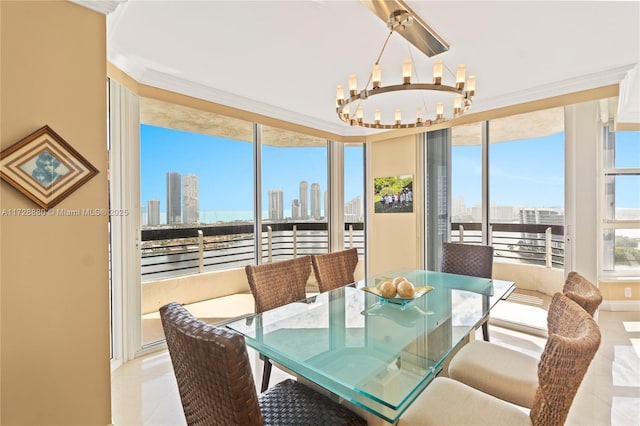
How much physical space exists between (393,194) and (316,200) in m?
1.19

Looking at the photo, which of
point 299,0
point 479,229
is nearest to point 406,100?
point 479,229

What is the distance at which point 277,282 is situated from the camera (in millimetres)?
2256

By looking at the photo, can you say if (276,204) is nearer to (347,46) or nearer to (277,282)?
(277,282)

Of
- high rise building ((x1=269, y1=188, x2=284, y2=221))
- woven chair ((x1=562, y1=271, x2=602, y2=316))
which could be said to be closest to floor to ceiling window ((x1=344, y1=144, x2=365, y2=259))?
high rise building ((x1=269, y1=188, x2=284, y2=221))

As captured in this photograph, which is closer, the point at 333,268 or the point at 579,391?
the point at 579,391

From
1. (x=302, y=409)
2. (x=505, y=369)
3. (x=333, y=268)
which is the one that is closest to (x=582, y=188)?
(x=505, y=369)

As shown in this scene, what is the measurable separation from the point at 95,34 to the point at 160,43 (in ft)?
2.40

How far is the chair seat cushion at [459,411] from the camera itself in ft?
4.10

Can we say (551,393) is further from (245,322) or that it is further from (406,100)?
(406,100)

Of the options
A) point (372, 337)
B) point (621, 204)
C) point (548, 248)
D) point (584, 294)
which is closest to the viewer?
point (584, 294)

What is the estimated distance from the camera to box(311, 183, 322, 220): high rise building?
484 cm

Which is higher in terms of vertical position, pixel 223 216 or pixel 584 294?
pixel 223 216

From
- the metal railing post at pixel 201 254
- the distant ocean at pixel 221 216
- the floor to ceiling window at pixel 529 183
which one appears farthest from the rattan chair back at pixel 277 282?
the floor to ceiling window at pixel 529 183

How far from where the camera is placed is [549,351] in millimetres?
1021
